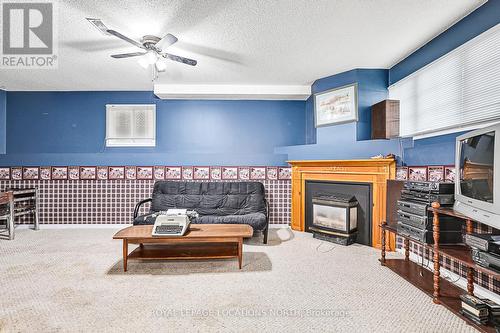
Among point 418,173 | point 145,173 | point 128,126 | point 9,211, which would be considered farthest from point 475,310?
point 9,211

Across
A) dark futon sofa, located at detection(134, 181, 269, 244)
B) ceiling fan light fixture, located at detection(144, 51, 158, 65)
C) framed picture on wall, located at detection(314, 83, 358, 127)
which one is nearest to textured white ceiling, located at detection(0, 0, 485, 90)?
ceiling fan light fixture, located at detection(144, 51, 158, 65)

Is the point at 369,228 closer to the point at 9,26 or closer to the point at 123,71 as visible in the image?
the point at 123,71

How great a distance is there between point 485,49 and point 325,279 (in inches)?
102

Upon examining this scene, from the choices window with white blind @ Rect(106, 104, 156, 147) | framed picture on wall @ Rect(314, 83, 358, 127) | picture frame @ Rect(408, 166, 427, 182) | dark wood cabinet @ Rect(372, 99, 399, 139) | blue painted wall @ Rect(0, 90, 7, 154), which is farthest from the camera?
window with white blind @ Rect(106, 104, 156, 147)

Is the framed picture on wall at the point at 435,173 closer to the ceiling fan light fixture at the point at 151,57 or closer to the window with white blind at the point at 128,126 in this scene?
the ceiling fan light fixture at the point at 151,57

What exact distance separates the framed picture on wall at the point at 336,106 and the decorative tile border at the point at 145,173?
1.17 metres

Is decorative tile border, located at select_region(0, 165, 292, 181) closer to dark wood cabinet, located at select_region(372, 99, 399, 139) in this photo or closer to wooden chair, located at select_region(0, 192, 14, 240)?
wooden chair, located at select_region(0, 192, 14, 240)

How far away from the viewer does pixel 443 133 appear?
2.79 m

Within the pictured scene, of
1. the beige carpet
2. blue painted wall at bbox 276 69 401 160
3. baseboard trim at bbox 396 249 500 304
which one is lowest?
the beige carpet

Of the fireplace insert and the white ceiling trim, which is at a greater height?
the white ceiling trim

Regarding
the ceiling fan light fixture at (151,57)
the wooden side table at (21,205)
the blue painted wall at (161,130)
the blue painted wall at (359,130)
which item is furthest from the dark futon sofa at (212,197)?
the ceiling fan light fixture at (151,57)

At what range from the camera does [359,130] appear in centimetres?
378

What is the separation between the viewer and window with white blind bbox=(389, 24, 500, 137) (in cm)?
222

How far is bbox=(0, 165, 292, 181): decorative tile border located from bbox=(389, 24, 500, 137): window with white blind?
2.24m
